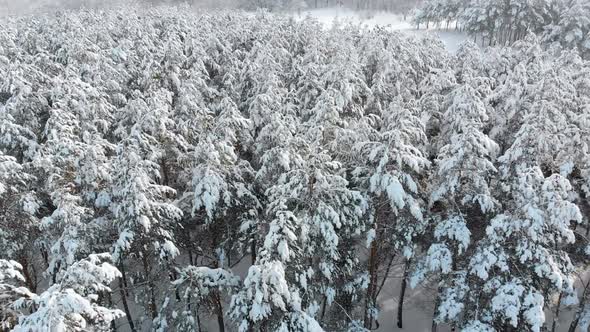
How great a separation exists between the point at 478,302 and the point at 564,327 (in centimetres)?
1064

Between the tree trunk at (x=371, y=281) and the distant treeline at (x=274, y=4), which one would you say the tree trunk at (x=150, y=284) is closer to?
the tree trunk at (x=371, y=281)

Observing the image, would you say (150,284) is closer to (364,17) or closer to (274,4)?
(364,17)

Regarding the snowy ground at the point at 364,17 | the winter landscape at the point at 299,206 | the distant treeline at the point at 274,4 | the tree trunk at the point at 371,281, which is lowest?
the tree trunk at the point at 371,281

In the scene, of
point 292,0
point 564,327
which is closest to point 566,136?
point 564,327

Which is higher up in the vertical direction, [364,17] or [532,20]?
[532,20]

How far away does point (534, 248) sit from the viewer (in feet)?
45.5

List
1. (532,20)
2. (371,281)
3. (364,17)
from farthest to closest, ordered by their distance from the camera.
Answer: (364,17) < (532,20) < (371,281)

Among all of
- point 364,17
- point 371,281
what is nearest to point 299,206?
point 371,281

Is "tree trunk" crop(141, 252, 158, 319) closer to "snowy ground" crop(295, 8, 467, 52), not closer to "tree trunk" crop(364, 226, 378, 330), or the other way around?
"tree trunk" crop(364, 226, 378, 330)

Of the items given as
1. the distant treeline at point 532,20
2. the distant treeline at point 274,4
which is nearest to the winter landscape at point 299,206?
the distant treeline at point 532,20

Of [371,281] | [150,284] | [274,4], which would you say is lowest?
[371,281]

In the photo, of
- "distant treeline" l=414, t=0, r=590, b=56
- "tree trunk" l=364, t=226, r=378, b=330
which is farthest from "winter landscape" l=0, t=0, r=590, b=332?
"distant treeline" l=414, t=0, r=590, b=56

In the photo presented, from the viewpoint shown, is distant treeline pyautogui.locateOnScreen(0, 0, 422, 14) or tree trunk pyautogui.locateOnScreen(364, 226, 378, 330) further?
distant treeline pyautogui.locateOnScreen(0, 0, 422, 14)

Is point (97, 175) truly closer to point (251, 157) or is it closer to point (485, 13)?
point (251, 157)
